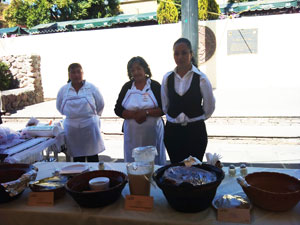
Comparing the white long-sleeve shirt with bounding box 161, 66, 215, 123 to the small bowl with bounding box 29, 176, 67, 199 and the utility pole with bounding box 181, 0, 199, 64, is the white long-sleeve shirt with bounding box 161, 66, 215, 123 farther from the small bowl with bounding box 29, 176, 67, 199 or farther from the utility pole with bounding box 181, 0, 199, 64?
the utility pole with bounding box 181, 0, 199, 64

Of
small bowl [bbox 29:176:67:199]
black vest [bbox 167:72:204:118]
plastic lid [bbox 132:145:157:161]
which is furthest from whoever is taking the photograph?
black vest [bbox 167:72:204:118]

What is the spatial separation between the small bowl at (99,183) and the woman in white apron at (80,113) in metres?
1.60

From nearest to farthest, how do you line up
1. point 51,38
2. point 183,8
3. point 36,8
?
point 183,8 → point 51,38 → point 36,8

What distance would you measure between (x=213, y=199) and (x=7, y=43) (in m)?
9.89

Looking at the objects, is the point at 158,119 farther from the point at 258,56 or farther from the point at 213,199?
the point at 258,56

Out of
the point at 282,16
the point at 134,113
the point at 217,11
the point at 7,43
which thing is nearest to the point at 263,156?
the point at 134,113

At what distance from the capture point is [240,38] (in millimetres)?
7762

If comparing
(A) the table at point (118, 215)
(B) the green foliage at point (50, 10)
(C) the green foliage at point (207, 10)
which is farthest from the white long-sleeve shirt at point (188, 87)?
(B) the green foliage at point (50, 10)

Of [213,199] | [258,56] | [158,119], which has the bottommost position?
[213,199]

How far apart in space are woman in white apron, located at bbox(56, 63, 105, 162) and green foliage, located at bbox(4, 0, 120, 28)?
15823 millimetres

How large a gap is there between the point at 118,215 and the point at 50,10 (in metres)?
19.5

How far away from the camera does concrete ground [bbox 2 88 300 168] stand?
412 centimetres

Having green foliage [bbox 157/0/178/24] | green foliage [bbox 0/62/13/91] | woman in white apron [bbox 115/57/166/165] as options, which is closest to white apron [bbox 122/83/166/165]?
woman in white apron [bbox 115/57/166/165]

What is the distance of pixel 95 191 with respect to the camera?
1.29 meters
